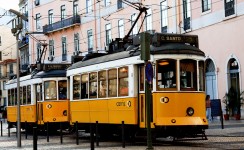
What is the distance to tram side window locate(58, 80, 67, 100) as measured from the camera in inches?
1030

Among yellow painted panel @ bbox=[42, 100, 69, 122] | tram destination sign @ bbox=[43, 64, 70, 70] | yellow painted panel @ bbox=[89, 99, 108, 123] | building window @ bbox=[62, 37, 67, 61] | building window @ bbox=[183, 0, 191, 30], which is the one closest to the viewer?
yellow painted panel @ bbox=[89, 99, 108, 123]

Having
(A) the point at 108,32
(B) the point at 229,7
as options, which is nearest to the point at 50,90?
(B) the point at 229,7

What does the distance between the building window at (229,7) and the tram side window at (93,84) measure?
42.4 ft

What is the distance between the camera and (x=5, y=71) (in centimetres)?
9319

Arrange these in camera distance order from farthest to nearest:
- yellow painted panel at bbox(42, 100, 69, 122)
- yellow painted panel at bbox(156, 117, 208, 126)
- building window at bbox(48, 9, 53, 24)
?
building window at bbox(48, 9, 53, 24), yellow painted panel at bbox(42, 100, 69, 122), yellow painted panel at bbox(156, 117, 208, 126)

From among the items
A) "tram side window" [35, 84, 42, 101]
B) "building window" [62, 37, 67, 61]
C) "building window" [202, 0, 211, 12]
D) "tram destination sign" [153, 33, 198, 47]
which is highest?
"building window" [202, 0, 211, 12]

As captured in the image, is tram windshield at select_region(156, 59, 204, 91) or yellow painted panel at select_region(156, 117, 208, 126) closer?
yellow painted panel at select_region(156, 117, 208, 126)

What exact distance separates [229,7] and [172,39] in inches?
574

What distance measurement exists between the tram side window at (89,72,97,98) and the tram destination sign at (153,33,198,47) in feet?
13.3

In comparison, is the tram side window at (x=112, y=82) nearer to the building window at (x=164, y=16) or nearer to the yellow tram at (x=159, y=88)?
the yellow tram at (x=159, y=88)

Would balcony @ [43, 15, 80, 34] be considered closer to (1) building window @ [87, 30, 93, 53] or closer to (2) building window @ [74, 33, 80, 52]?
(2) building window @ [74, 33, 80, 52]

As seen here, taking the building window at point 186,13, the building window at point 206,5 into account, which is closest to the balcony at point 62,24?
the building window at point 186,13

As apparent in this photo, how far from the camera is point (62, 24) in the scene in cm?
5388

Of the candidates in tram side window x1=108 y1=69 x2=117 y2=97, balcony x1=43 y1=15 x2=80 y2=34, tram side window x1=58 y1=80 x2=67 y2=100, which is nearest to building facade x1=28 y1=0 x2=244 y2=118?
balcony x1=43 y1=15 x2=80 y2=34
